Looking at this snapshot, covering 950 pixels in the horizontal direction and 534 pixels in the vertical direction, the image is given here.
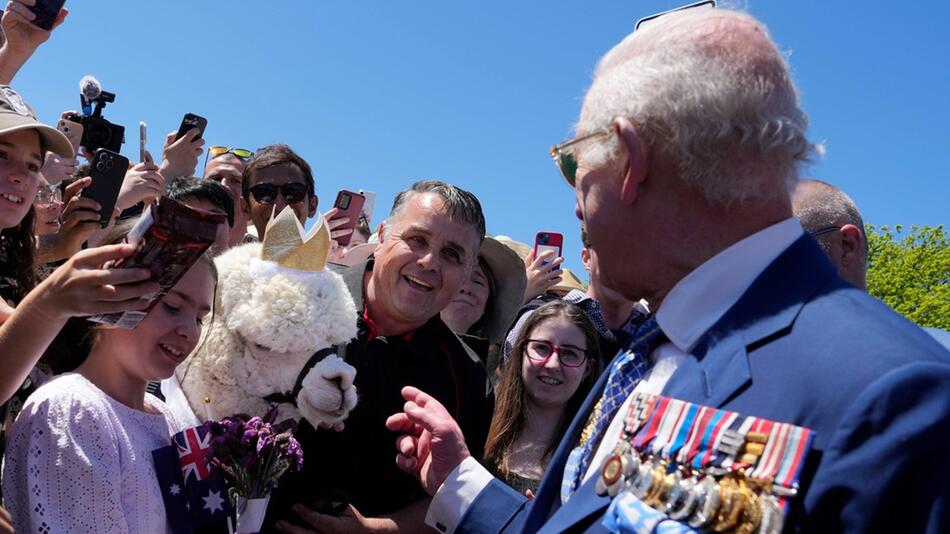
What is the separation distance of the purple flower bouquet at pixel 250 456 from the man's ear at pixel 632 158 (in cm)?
145

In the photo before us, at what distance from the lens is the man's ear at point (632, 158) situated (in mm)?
2014

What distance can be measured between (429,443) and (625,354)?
3.06ft

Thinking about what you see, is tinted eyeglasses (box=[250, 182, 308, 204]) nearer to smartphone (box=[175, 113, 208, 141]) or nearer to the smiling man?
smartphone (box=[175, 113, 208, 141])

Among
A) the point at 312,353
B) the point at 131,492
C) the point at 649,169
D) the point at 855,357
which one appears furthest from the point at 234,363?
the point at 855,357

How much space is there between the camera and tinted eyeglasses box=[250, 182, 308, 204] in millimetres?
5238

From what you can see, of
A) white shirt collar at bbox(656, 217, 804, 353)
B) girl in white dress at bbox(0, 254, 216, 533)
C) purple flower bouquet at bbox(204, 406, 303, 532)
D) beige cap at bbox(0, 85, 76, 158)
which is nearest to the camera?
white shirt collar at bbox(656, 217, 804, 353)

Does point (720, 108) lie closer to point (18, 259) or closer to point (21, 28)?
point (18, 259)

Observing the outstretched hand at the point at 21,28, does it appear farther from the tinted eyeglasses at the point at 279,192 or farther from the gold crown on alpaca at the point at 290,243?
the gold crown on alpaca at the point at 290,243

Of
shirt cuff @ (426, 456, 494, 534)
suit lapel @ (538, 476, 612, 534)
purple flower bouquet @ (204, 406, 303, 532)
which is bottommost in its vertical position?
purple flower bouquet @ (204, 406, 303, 532)

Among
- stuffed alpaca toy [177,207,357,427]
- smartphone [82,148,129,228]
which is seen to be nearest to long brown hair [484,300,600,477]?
stuffed alpaca toy [177,207,357,427]

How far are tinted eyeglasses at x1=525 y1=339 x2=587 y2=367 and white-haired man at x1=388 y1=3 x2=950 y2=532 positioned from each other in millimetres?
2676

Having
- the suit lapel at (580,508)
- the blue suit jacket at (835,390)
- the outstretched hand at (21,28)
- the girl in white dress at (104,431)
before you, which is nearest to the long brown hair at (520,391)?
the girl in white dress at (104,431)

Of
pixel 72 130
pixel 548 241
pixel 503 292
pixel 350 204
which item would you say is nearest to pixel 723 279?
pixel 503 292

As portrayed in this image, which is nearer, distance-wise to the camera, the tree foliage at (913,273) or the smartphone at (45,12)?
the smartphone at (45,12)
